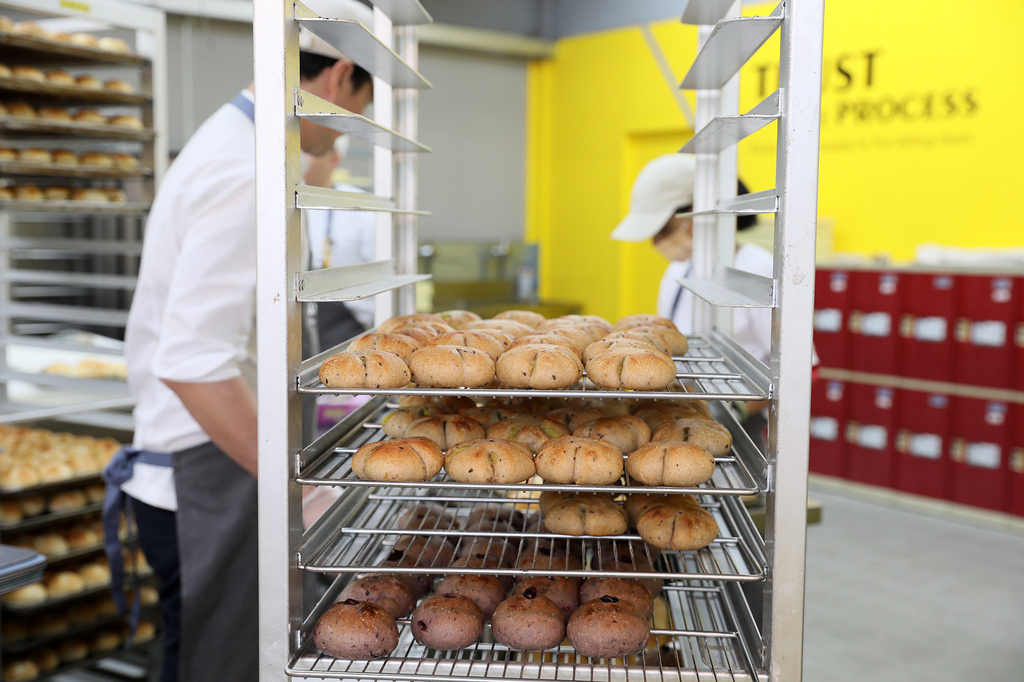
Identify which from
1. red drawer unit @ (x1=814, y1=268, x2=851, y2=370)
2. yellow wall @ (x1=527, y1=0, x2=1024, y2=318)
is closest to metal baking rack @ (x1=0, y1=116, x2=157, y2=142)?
yellow wall @ (x1=527, y1=0, x2=1024, y2=318)

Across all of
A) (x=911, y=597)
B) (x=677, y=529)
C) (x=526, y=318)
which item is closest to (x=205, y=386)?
(x=526, y=318)

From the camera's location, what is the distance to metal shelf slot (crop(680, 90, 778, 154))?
3.57ft

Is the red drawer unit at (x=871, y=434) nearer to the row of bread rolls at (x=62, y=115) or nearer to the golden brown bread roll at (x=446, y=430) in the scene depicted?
the row of bread rolls at (x=62, y=115)

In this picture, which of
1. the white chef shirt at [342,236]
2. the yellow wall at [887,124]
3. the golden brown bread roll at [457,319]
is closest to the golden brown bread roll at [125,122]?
the white chef shirt at [342,236]

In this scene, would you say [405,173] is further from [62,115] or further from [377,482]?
[62,115]

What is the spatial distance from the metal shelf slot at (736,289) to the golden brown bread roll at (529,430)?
0.31 metres

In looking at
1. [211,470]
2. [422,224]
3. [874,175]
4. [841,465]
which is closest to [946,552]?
[841,465]

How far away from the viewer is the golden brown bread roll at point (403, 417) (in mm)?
1440

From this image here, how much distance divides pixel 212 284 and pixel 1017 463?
4700 mm

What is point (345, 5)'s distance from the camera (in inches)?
69.9

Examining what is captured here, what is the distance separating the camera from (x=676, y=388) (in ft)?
4.73

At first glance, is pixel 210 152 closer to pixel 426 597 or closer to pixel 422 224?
pixel 426 597

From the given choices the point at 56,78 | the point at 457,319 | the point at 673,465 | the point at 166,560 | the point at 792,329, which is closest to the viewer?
the point at 792,329

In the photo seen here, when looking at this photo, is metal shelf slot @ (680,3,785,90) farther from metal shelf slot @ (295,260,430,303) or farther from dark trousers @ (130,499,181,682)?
dark trousers @ (130,499,181,682)
